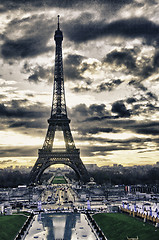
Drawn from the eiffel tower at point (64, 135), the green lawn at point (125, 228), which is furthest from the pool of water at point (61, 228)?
the eiffel tower at point (64, 135)

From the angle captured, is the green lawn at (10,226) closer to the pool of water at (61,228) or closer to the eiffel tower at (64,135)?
the pool of water at (61,228)

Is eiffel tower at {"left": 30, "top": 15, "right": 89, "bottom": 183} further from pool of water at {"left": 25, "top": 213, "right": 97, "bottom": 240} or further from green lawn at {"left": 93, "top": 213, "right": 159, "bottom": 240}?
green lawn at {"left": 93, "top": 213, "right": 159, "bottom": 240}

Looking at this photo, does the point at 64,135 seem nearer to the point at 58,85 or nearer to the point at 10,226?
the point at 58,85

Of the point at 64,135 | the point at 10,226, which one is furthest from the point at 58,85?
the point at 10,226

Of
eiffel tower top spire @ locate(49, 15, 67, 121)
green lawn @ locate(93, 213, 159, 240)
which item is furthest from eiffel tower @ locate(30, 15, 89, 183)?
green lawn @ locate(93, 213, 159, 240)

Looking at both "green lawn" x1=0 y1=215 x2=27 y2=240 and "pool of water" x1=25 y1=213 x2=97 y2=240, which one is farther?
"green lawn" x1=0 y1=215 x2=27 y2=240

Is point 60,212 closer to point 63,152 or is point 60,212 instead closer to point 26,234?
point 26,234
